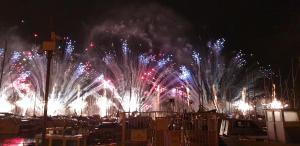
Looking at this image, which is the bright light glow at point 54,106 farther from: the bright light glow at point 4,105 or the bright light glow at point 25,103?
the bright light glow at point 4,105

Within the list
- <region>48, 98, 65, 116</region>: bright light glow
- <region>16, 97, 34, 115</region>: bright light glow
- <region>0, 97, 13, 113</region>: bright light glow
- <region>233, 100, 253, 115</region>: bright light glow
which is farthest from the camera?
<region>16, 97, 34, 115</region>: bright light glow

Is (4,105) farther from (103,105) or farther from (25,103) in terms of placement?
(103,105)

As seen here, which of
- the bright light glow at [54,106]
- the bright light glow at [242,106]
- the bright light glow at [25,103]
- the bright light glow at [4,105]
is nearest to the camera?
the bright light glow at [54,106]

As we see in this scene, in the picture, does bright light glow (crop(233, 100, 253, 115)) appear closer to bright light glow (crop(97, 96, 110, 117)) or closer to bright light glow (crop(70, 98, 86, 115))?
bright light glow (crop(97, 96, 110, 117))

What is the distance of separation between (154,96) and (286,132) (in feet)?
160

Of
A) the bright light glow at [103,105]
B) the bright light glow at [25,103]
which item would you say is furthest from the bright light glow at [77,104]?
the bright light glow at [25,103]

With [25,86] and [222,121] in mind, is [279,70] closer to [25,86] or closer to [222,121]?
[222,121]

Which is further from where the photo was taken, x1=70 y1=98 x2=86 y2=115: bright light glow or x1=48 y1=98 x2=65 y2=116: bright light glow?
x1=70 y1=98 x2=86 y2=115: bright light glow

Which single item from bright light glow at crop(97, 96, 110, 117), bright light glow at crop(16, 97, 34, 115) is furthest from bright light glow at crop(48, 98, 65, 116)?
bright light glow at crop(97, 96, 110, 117)

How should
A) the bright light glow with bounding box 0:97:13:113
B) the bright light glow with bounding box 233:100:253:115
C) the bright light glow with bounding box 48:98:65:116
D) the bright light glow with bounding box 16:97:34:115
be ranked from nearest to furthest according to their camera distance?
1. the bright light glow with bounding box 48:98:65:116
2. the bright light glow with bounding box 233:100:253:115
3. the bright light glow with bounding box 0:97:13:113
4. the bright light glow with bounding box 16:97:34:115

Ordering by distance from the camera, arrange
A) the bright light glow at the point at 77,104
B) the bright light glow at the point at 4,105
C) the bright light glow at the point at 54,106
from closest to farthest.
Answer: the bright light glow at the point at 54,106, the bright light glow at the point at 4,105, the bright light glow at the point at 77,104

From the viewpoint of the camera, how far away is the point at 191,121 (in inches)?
663

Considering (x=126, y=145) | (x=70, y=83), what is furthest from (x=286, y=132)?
(x=70, y=83)

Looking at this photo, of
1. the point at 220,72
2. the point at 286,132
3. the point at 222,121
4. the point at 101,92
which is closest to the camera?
the point at 286,132
